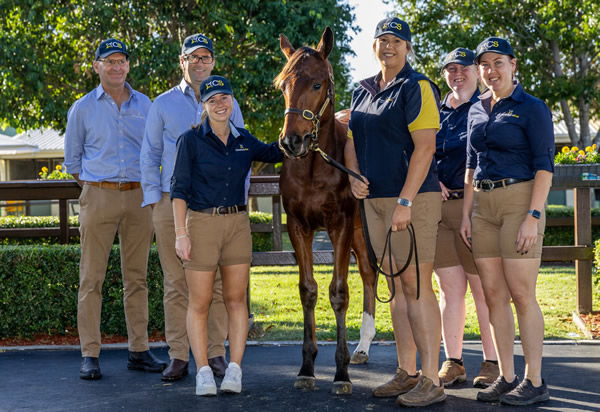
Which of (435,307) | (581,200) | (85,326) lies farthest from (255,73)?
(435,307)

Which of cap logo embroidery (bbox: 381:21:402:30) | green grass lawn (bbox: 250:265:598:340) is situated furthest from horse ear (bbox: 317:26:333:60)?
green grass lawn (bbox: 250:265:598:340)

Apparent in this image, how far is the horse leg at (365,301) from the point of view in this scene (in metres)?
5.00

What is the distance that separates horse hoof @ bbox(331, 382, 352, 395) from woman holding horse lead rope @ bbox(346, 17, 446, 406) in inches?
13.8

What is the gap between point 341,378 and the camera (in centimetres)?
409

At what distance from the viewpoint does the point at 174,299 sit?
4633 mm

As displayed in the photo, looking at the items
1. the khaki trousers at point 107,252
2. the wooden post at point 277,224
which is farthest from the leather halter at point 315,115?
the wooden post at point 277,224

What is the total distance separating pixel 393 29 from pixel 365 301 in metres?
2.48

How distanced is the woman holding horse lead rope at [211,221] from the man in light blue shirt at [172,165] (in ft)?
1.55

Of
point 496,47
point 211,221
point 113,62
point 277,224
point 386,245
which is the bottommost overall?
point 277,224

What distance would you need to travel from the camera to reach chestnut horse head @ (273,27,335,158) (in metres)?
3.79

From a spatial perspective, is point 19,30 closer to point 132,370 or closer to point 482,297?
point 132,370

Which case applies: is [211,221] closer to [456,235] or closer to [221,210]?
[221,210]

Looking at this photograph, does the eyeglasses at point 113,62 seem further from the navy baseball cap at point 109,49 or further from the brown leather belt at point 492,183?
the brown leather belt at point 492,183

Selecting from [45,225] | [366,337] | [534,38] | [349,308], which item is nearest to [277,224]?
[349,308]
